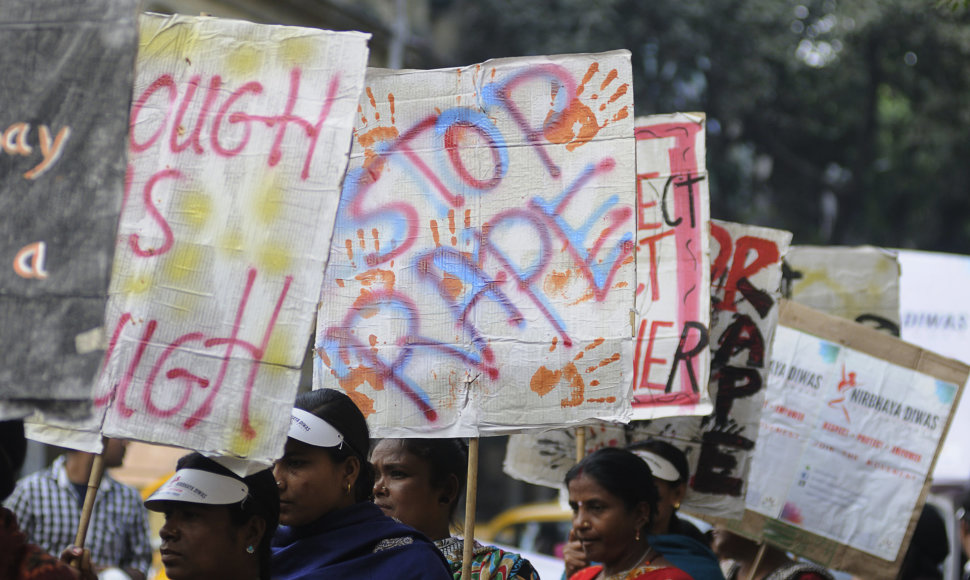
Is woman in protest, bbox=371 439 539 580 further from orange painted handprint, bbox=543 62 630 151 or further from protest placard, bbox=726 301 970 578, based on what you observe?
protest placard, bbox=726 301 970 578

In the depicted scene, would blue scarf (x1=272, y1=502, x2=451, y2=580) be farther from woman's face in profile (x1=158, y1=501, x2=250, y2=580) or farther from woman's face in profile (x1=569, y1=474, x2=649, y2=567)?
woman's face in profile (x1=569, y1=474, x2=649, y2=567)

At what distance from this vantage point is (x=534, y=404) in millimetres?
3160

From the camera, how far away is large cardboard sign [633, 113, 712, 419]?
3.88 meters

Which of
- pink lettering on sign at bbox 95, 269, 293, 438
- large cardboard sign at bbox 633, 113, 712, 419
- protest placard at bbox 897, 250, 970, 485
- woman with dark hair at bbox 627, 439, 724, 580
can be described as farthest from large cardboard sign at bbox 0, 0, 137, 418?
protest placard at bbox 897, 250, 970, 485

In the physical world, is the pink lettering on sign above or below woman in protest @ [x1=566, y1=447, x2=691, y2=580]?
above

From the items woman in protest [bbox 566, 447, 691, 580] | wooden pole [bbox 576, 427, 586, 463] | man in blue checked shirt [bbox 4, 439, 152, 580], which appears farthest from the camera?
man in blue checked shirt [bbox 4, 439, 152, 580]

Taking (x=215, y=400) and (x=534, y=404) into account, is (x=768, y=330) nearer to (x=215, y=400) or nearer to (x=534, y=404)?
(x=534, y=404)

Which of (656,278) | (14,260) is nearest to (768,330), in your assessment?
(656,278)

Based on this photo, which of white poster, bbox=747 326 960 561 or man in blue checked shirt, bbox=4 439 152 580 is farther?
man in blue checked shirt, bbox=4 439 152 580

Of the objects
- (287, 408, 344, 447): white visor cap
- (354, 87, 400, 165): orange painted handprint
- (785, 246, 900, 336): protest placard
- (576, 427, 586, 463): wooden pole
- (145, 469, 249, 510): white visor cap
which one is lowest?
(576, 427, 586, 463): wooden pole

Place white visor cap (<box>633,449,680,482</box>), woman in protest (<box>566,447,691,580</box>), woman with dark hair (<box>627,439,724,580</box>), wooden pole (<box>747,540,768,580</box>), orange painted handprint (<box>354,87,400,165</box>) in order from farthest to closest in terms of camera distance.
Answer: wooden pole (<box>747,540,768,580</box>) < white visor cap (<box>633,449,680,482</box>) < woman with dark hair (<box>627,439,724,580</box>) < woman in protest (<box>566,447,691,580</box>) < orange painted handprint (<box>354,87,400,165</box>)

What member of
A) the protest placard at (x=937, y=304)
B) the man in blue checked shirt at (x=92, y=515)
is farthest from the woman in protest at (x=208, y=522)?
the protest placard at (x=937, y=304)

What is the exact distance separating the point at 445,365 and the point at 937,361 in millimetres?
2426

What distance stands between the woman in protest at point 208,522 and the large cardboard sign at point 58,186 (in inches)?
20.4
